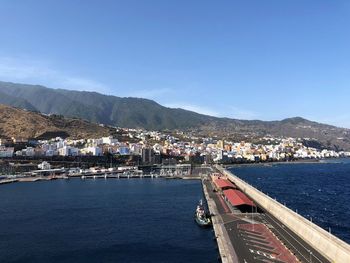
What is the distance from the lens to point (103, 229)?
2283 inches

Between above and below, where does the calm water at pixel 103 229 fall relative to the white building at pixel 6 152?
below

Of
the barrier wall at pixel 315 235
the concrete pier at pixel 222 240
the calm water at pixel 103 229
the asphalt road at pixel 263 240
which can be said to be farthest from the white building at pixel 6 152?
the barrier wall at pixel 315 235

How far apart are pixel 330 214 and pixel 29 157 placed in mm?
139282

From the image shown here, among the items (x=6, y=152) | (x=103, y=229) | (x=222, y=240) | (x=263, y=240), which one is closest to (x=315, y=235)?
(x=263, y=240)

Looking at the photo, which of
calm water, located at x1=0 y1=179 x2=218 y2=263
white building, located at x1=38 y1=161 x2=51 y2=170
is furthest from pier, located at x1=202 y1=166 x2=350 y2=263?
white building, located at x1=38 y1=161 x2=51 y2=170

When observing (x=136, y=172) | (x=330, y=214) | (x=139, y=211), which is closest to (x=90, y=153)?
(x=136, y=172)

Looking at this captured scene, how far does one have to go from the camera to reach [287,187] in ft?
367

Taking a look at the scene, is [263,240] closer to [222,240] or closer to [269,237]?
[269,237]

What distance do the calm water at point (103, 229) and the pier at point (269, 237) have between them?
121 inches

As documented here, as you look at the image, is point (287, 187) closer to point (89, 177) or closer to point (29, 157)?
point (89, 177)

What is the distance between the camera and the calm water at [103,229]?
45.9 m

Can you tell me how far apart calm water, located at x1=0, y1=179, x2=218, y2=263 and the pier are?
10.1 ft

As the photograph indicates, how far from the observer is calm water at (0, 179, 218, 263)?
151 ft

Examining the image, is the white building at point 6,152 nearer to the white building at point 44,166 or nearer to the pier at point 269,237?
the white building at point 44,166
